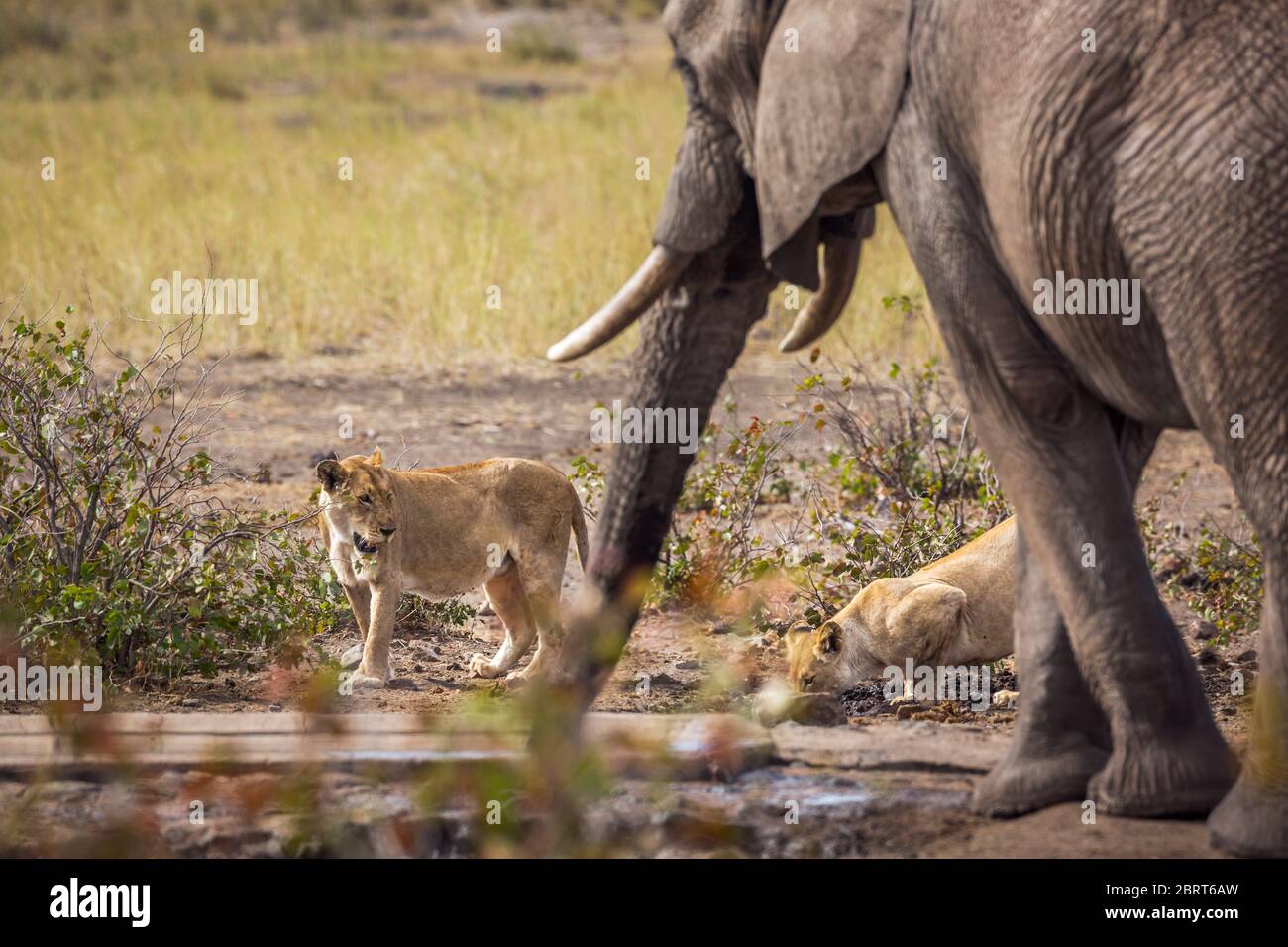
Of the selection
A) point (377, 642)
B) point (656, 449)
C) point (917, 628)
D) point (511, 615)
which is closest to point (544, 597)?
point (511, 615)

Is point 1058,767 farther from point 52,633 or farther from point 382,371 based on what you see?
point 382,371

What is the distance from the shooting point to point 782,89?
463 centimetres

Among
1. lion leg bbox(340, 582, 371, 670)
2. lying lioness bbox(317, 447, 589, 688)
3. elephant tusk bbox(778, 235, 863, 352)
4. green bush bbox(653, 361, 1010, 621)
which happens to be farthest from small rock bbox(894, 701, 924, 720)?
lion leg bbox(340, 582, 371, 670)

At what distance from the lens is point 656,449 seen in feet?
16.5

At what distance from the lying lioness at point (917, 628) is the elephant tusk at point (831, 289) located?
175 cm

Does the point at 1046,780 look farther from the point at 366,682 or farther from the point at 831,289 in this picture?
the point at 366,682

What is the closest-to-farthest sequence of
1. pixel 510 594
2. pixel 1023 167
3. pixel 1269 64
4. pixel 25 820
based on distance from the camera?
pixel 1269 64 < pixel 1023 167 < pixel 25 820 < pixel 510 594

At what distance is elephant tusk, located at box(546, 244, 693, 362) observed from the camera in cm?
493

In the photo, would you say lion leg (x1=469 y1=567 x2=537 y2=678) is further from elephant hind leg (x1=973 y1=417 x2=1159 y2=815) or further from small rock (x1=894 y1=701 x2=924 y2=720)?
elephant hind leg (x1=973 y1=417 x2=1159 y2=815)

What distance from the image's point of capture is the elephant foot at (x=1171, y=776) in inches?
180

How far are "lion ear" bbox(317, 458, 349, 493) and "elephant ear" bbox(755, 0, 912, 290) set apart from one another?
2480mm

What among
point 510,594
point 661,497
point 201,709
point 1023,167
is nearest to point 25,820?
point 201,709
